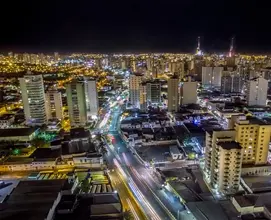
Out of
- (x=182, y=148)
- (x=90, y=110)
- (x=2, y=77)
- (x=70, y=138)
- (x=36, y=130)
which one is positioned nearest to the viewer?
(x=182, y=148)

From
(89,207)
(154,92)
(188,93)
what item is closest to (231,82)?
(188,93)

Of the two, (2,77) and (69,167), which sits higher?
(2,77)

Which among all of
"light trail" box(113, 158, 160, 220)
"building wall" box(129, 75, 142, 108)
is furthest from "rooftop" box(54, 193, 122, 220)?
"building wall" box(129, 75, 142, 108)

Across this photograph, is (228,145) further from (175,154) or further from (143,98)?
(143,98)

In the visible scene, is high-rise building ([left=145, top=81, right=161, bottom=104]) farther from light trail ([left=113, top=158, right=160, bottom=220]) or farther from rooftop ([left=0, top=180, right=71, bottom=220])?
rooftop ([left=0, top=180, right=71, bottom=220])

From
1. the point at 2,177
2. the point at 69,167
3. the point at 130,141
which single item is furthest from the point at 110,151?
the point at 2,177

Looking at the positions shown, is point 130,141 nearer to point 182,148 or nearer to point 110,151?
point 110,151
